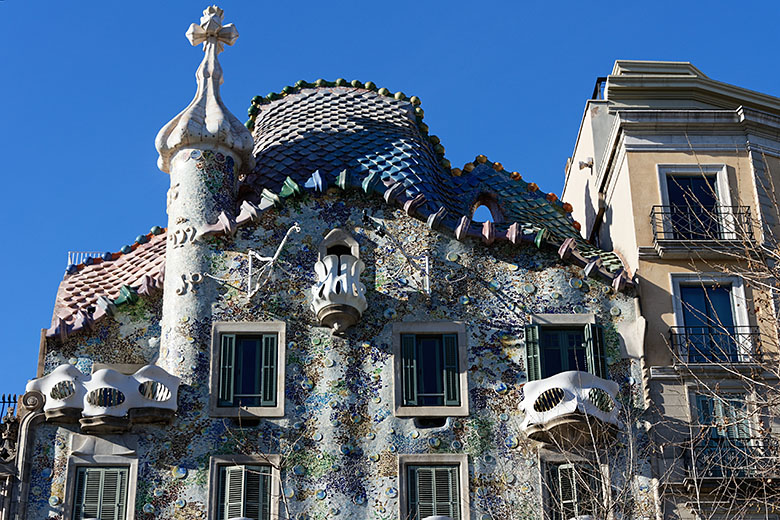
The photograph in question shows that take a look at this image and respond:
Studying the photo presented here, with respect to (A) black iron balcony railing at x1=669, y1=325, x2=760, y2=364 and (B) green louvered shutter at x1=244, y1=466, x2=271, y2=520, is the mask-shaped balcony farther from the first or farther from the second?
(A) black iron balcony railing at x1=669, y1=325, x2=760, y2=364

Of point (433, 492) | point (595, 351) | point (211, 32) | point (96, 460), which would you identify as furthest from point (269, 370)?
point (211, 32)

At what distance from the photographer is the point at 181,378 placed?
84.7 ft

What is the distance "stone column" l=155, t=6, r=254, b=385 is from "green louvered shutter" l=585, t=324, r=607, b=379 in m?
6.65

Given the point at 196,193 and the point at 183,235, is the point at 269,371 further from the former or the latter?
the point at 196,193

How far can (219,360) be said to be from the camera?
26.0m

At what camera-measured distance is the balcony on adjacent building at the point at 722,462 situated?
24359 mm

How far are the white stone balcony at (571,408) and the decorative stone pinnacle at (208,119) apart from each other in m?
7.52

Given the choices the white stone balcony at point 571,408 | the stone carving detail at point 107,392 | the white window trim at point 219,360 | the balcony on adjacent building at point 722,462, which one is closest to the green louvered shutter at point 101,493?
the stone carving detail at point 107,392

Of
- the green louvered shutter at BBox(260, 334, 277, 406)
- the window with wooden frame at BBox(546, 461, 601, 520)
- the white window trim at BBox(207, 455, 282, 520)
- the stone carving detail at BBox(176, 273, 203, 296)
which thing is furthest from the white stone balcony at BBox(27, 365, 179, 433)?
the window with wooden frame at BBox(546, 461, 601, 520)

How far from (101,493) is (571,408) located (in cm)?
793

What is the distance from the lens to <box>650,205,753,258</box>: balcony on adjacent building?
26.9 meters

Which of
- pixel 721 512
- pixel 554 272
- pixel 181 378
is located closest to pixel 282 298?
pixel 181 378

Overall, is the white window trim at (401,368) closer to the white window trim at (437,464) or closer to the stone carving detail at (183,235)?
the white window trim at (437,464)

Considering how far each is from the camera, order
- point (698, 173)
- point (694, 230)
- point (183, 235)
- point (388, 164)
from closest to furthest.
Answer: point (183, 235) → point (694, 230) → point (698, 173) → point (388, 164)
